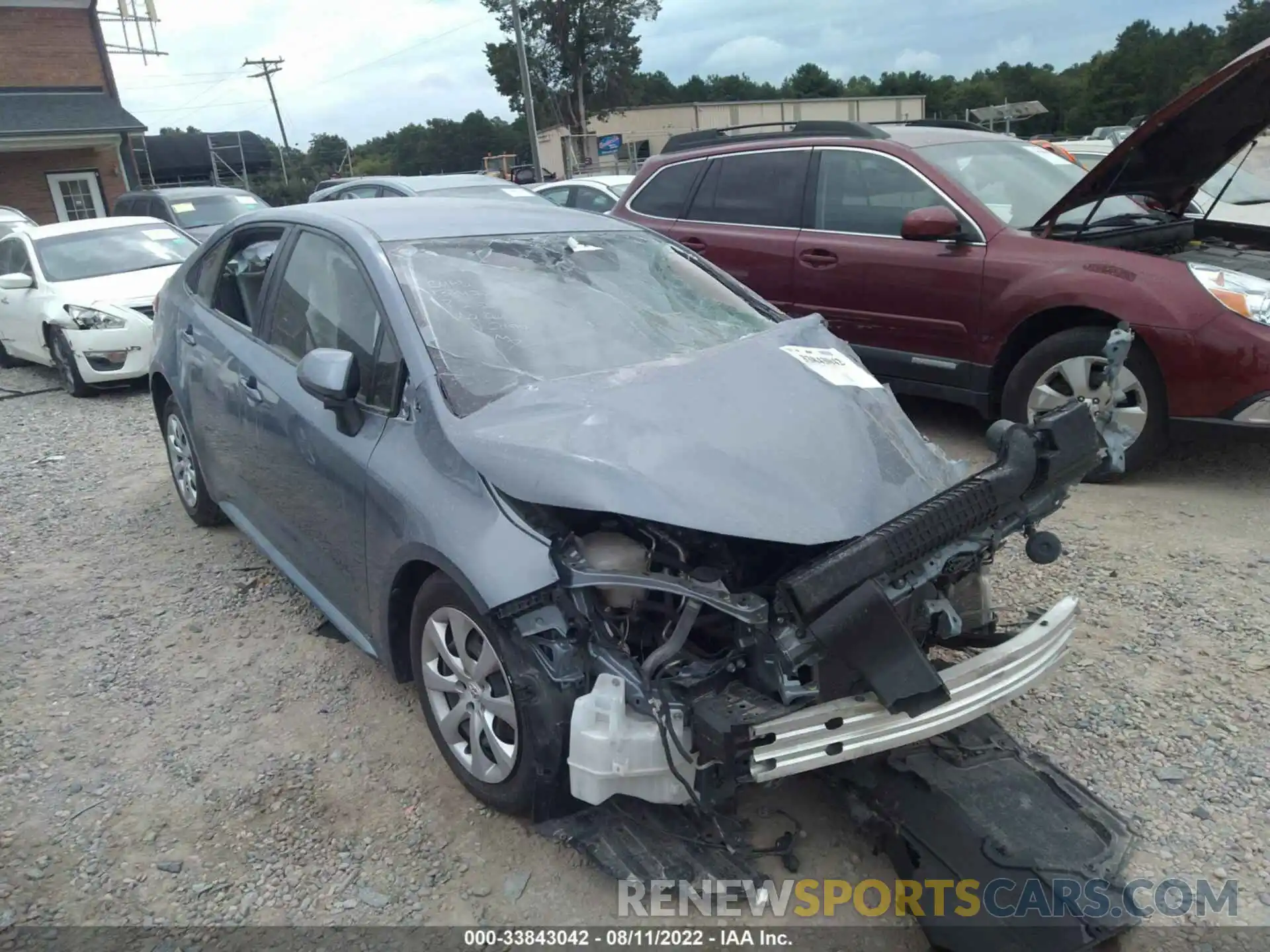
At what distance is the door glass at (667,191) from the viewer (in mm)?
6848

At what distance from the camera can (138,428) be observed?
24.6ft

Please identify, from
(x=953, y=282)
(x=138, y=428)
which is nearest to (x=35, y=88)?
(x=138, y=428)

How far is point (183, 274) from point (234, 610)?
1818 mm

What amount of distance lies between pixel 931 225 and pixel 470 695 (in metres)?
3.81

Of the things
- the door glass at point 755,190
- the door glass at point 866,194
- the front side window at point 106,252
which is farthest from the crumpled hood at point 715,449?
the front side window at point 106,252

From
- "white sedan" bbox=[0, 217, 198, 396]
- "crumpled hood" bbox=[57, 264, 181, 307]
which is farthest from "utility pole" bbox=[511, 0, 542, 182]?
"crumpled hood" bbox=[57, 264, 181, 307]

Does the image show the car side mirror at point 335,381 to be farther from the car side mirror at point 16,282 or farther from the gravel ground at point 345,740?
the car side mirror at point 16,282

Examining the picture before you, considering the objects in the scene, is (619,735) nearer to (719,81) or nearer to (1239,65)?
(1239,65)

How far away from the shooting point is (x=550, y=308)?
3.28 metres

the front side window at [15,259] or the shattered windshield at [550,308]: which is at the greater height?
the shattered windshield at [550,308]

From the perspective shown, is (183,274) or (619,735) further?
(183,274)

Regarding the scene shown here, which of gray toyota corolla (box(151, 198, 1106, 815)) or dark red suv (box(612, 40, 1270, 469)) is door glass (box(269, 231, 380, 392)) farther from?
dark red suv (box(612, 40, 1270, 469))

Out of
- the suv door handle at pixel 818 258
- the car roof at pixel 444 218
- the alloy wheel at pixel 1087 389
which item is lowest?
the alloy wheel at pixel 1087 389

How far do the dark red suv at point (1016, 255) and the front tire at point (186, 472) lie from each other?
3.54 m
